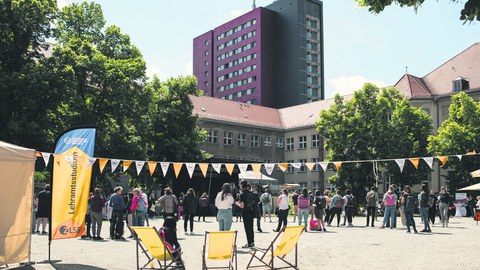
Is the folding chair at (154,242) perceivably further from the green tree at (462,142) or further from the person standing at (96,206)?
the green tree at (462,142)

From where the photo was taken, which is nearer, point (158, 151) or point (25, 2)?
point (25, 2)

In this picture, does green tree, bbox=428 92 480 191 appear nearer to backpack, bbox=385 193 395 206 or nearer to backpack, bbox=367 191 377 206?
backpack, bbox=367 191 377 206

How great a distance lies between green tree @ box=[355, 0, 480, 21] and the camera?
5.86 metres

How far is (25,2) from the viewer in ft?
107

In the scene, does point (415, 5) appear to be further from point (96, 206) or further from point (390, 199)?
point (390, 199)

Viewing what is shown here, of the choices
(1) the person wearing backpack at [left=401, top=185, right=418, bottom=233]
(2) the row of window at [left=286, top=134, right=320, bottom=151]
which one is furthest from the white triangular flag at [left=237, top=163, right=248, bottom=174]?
(2) the row of window at [left=286, top=134, right=320, bottom=151]

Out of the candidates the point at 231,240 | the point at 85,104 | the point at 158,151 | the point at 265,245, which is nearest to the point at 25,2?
the point at 85,104

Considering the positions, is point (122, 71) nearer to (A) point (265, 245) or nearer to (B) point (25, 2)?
(B) point (25, 2)

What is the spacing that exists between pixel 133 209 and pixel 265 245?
5.37 metres

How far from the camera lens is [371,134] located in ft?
165

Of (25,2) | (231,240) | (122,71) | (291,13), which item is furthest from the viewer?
(291,13)

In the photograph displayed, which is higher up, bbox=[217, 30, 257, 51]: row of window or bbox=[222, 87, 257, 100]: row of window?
bbox=[217, 30, 257, 51]: row of window

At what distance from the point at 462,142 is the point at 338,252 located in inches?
1459

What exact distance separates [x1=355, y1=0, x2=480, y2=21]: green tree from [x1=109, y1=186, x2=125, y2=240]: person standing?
42.3 feet
